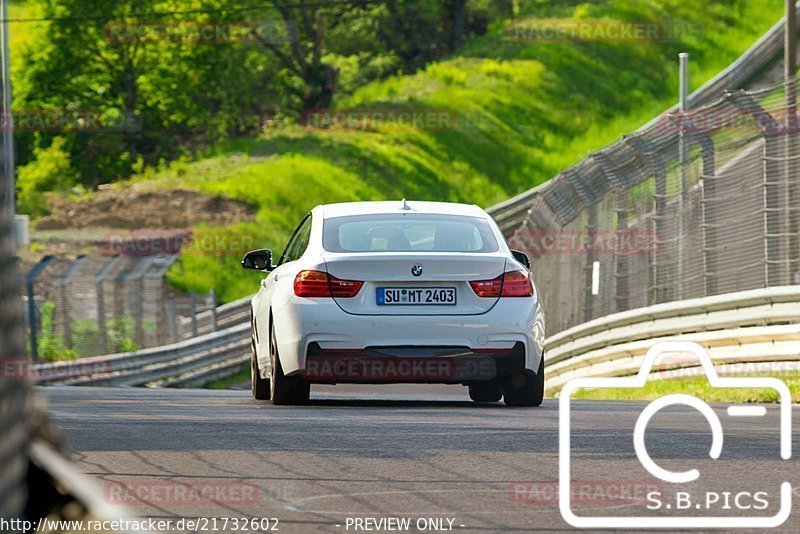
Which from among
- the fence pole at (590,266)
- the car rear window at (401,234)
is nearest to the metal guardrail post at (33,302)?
the fence pole at (590,266)

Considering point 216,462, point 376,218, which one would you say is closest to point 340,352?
point 376,218

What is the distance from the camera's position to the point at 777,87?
52.7ft

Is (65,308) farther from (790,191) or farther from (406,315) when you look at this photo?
(406,315)

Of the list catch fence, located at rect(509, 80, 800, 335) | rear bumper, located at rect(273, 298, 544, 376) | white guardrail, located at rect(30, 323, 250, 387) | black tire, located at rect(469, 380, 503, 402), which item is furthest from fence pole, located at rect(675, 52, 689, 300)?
white guardrail, located at rect(30, 323, 250, 387)

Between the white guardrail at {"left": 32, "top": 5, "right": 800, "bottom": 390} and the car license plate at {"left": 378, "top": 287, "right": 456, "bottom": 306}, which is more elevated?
the car license plate at {"left": 378, "top": 287, "right": 456, "bottom": 306}

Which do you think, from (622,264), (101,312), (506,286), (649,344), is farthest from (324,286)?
(101,312)

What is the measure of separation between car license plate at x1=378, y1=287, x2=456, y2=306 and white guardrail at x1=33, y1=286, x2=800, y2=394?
15.4 feet

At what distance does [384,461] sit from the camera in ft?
26.9

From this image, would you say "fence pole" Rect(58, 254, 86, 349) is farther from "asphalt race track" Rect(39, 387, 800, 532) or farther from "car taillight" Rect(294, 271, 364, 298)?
"car taillight" Rect(294, 271, 364, 298)

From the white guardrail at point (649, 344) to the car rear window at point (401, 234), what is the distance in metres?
4.15

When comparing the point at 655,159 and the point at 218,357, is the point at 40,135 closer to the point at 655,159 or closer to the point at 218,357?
the point at 218,357

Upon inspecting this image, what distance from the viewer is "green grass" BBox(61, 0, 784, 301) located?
181 ft

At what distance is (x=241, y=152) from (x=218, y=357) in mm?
27979

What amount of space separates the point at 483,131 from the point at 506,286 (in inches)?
1953
